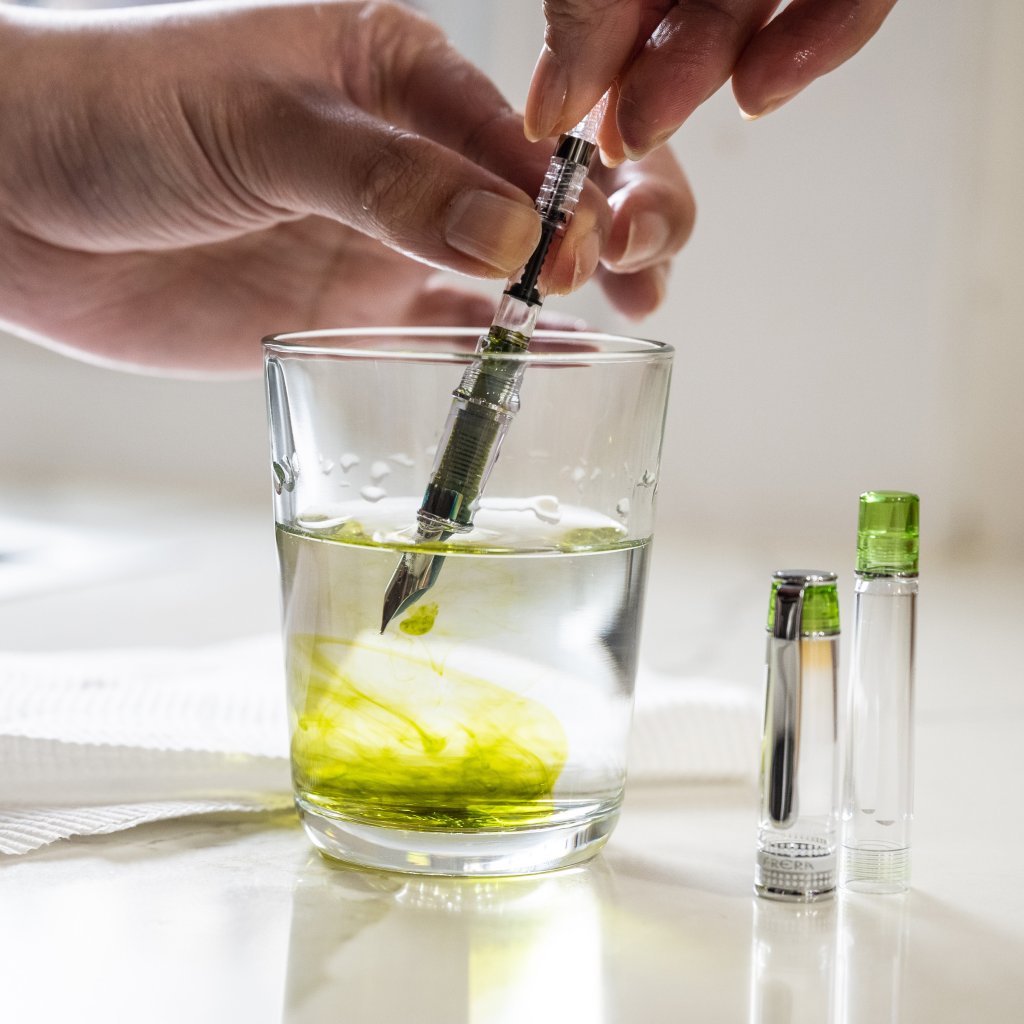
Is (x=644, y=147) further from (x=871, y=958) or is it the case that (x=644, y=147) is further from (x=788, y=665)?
(x=871, y=958)

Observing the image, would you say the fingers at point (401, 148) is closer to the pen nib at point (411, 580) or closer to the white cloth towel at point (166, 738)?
the pen nib at point (411, 580)

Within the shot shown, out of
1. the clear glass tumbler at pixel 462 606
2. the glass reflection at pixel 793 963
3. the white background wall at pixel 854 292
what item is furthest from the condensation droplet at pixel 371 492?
the white background wall at pixel 854 292

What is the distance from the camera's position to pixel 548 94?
546 mm

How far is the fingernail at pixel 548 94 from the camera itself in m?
0.55

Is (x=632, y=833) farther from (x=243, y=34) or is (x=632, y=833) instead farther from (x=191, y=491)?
(x=191, y=491)

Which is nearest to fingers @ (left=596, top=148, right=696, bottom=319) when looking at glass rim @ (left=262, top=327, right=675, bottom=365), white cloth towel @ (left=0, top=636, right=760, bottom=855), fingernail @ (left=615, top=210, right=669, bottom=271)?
fingernail @ (left=615, top=210, right=669, bottom=271)

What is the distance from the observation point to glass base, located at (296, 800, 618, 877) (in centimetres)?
54

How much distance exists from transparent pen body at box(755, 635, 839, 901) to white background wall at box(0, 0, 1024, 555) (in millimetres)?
1058

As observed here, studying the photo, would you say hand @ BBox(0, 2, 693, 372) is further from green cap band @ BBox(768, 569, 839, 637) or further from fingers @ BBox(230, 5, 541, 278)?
green cap band @ BBox(768, 569, 839, 637)

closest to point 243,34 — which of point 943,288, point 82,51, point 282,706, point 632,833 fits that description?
point 82,51

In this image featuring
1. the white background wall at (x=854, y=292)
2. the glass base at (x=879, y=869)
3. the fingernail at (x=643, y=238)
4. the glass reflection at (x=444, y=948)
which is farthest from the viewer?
the white background wall at (x=854, y=292)

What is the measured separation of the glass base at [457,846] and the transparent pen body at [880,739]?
98 mm

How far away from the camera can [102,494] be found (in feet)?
5.87

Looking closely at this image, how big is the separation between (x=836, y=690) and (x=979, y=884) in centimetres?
11
